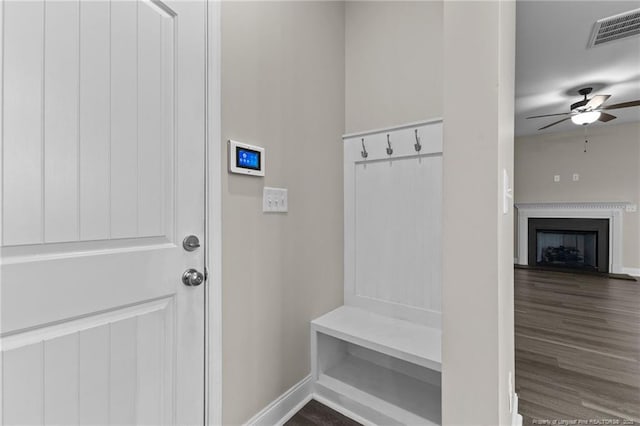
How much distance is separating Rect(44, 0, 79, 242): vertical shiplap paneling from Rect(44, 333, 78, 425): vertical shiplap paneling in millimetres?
292

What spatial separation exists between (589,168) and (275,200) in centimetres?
636

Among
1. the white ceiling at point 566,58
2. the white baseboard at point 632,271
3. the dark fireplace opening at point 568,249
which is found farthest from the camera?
the dark fireplace opening at point 568,249

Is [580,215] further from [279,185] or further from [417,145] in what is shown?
[279,185]

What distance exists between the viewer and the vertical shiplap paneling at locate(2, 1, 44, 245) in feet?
2.44

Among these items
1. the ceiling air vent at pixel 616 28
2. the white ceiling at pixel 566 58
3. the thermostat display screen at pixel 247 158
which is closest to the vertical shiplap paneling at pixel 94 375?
the thermostat display screen at pixel 247 158

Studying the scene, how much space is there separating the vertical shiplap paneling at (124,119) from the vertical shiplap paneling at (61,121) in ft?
0.31

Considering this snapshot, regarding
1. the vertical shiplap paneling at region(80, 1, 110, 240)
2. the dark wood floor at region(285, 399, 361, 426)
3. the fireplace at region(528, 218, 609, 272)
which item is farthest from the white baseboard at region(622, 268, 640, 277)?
the vertical shiplap paneling at region(80, 1, 110, 240)

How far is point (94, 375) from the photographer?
35.4 inches

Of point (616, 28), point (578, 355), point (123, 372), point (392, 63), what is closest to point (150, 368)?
point (123, 372)

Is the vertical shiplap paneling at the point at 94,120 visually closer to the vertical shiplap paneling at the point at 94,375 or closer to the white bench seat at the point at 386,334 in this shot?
the vertical shiplap paneling at the point at 94,375

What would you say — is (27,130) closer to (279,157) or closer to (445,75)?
(279,157)

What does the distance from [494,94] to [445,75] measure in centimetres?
15

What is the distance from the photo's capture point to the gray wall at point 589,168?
5051 millimetres

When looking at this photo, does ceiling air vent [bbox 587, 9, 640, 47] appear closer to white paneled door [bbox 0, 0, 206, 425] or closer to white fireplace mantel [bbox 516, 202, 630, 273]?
white paneled door [bbox 0, 0, 206, 425]
